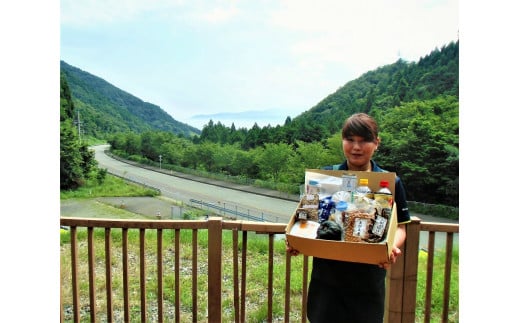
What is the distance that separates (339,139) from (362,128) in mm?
2414

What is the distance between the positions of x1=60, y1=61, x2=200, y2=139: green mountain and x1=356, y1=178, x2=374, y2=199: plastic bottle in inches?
147

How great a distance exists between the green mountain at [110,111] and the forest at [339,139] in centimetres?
11

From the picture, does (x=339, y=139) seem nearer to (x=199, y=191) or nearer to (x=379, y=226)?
(x=199, y=191)

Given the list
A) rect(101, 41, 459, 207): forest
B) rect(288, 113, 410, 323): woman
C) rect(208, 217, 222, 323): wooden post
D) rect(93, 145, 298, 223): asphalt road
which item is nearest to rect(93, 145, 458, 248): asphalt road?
rect(93, 145, 298, 223): asphalt road

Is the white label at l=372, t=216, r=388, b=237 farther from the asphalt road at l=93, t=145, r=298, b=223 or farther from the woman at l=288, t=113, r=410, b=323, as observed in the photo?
the asphalt road at l=93, t=145, r=298, b=223

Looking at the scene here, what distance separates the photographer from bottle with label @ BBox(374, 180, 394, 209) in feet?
2.74

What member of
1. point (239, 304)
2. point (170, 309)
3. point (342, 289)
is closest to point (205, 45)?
point (170, 309)

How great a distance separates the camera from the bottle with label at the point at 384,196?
834 mm

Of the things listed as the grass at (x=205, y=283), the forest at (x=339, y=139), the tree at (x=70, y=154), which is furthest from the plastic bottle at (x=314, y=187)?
the tree at (x=70, y=154)

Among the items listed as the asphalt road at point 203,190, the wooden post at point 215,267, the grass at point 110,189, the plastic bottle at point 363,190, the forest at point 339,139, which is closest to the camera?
the plastic bottle at point 363,190

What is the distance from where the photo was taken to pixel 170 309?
1.99 meters

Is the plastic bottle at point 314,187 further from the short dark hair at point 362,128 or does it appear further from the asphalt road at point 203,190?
the asphalt road at point 203,190

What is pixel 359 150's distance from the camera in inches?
35.9
